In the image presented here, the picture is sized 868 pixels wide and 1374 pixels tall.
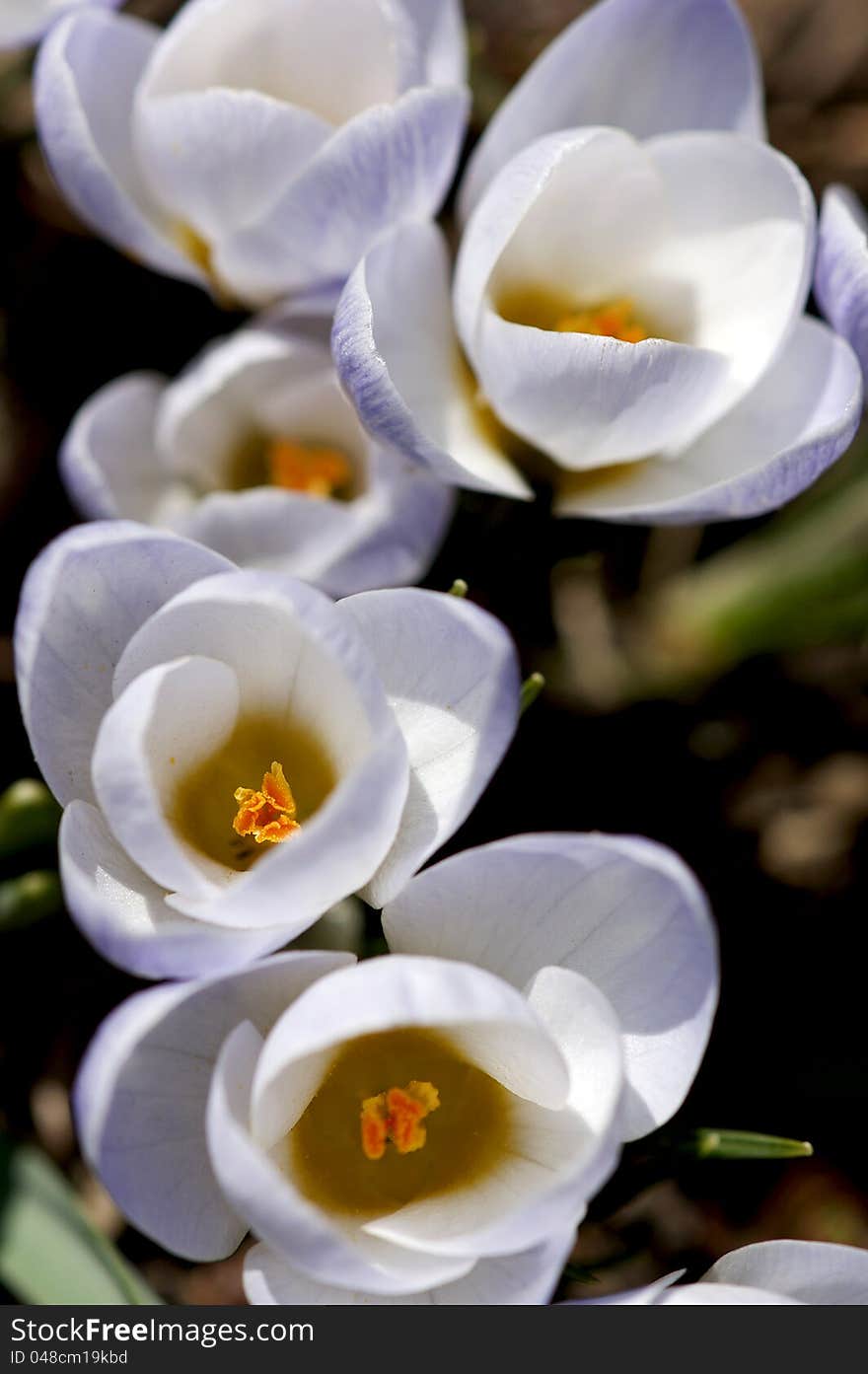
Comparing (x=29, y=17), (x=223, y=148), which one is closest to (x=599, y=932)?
(x=223, y=148)

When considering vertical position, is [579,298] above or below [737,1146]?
above

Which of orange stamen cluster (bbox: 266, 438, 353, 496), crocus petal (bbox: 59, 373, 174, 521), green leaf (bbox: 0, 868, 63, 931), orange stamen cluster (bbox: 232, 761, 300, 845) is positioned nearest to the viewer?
orange stamen cluster (bbox: 232, 761, 300, 845)

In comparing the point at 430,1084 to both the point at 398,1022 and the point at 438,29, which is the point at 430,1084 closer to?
the point at 398,1022

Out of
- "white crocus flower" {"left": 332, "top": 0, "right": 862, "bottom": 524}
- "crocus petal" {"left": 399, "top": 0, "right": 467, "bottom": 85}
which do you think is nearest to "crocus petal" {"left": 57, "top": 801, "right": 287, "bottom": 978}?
"white crocus flower" {"left": 332, "top": 0, "right": 862, "bottom": 524}

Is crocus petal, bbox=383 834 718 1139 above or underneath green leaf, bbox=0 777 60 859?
above

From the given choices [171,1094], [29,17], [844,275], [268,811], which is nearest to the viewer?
[171,1094]

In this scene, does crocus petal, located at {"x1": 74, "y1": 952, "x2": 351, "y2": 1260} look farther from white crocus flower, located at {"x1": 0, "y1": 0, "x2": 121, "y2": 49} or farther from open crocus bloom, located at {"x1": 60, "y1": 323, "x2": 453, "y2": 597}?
white crocus flower, located at {"x1": 0, "y1": 0, "x2": 121, "y2": 49}
